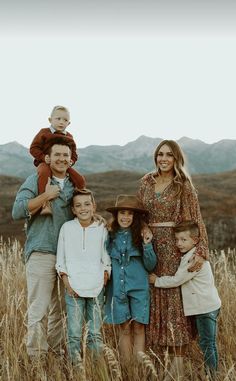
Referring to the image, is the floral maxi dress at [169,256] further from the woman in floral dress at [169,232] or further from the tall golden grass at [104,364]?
the tall golden grass at [104,364]

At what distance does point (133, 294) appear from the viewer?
3684mm

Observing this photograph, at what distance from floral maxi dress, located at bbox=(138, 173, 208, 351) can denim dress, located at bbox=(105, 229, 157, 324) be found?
0.32ft

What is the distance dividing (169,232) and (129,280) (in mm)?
480

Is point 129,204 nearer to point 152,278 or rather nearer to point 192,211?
point 192,211

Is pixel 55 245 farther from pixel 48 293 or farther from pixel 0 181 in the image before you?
pixel 0 181

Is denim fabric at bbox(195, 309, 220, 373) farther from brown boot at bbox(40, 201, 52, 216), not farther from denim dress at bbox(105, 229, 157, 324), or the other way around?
brown boot at bbox(40, 201, 52, 216)

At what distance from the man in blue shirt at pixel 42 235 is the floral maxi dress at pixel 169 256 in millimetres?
709

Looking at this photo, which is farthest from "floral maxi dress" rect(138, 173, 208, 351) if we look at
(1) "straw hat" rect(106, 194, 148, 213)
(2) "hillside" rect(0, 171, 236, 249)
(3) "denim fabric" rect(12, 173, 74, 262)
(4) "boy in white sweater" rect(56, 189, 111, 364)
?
(2) "hillside" rect(0, 171, 236, 249)

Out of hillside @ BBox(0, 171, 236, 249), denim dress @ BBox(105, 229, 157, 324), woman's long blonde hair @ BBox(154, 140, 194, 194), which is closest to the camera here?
denim dress @ BBox(105, 229, 157, 324)

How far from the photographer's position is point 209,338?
3600mm

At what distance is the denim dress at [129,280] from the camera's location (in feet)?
12.0

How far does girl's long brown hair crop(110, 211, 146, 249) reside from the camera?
3750 mm

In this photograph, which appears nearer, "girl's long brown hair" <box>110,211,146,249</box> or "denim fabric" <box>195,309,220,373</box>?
"denim fabric" <box>195,309,220,373</box>

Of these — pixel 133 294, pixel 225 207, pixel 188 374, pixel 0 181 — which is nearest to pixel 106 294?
pixel 133 294
